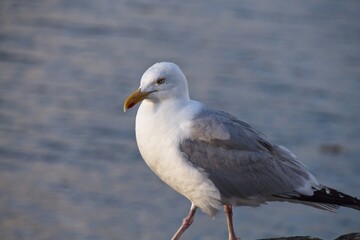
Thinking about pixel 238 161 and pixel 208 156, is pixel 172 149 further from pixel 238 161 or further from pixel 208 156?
pixel 238 161

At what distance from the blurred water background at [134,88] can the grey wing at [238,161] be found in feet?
12.2

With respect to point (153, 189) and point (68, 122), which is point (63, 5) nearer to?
point (68, 122)

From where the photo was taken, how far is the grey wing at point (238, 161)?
23.4 feet

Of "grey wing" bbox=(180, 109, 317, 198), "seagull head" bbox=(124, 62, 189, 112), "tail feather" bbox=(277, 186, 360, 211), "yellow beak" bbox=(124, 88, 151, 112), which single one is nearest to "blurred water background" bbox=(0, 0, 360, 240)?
"grey wing" bbox=(180, 109, 317, 198)

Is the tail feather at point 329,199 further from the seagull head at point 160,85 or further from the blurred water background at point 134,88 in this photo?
the blurred water background at point 134,88

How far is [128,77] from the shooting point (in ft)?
48.7

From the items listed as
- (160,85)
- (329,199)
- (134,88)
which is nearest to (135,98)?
(160,85)

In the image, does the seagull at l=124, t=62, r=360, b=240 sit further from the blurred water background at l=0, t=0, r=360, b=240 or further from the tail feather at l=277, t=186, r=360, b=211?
the blurred water background at l=0, t=0, r=360, b=240

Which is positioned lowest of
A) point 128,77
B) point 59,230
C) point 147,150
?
point 59,230

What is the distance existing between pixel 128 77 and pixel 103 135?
1.84 metres

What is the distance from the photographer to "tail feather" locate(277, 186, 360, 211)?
7086 millimetres

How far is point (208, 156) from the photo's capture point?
→ 7.16 metres

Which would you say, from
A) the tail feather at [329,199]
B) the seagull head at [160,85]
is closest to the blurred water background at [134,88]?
the tail feather at [329,199]

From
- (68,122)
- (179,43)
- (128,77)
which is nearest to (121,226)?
(68,122)
